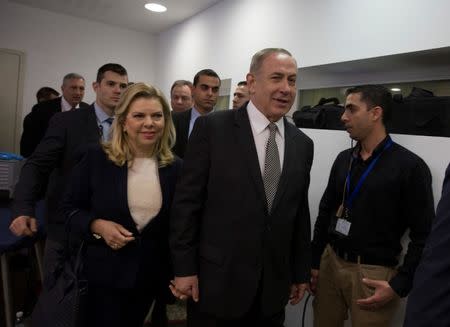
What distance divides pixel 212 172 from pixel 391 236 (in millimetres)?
1012

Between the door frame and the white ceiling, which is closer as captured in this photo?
the white ceiling

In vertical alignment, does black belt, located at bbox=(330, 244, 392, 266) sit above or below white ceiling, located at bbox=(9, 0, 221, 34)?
below

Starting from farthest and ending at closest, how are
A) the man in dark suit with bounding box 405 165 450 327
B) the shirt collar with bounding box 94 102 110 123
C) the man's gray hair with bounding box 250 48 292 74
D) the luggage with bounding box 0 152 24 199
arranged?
the luggage with bounding box 0 152 24 199, the shirt collar with bounding box 94 102 110 123, the man's gray hair with bounding box 250 48 292 74, the man in dark suit with bounding box 405 165 450 327

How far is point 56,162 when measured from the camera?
6.00 ft

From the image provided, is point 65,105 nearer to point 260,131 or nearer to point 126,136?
point 126,136

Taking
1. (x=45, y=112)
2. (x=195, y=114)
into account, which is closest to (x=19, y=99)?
(x=45, y=112)

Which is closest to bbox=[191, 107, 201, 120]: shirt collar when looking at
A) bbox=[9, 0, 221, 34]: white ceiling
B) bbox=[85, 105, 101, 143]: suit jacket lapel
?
bbox=[85, 105, 101, 143]: suit jacket lapel

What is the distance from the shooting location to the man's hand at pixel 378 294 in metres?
1.65

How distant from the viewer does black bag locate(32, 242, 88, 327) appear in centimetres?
132

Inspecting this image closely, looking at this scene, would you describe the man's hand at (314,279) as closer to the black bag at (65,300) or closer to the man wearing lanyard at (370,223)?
the man wearing lanyard at (370,223)

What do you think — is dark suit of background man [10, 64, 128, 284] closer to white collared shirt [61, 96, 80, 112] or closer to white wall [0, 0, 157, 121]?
white collared shirt [61, 96, 80, 112]

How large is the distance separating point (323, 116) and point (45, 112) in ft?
8.24

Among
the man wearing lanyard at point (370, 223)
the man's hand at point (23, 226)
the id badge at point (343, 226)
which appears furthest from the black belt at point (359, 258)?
Result: the man's hand at point (23, 226)

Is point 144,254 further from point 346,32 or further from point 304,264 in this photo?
point 346,32
